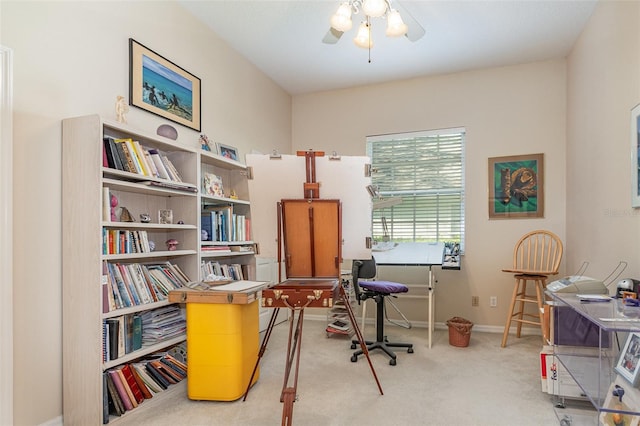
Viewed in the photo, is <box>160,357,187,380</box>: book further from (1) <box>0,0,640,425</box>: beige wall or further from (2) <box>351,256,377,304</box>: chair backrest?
(2) <box>351,256,377,304</box>: chair backrest

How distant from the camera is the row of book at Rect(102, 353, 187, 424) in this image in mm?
2221

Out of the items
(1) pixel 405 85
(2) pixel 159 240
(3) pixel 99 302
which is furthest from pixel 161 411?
(1) pixel 405 85

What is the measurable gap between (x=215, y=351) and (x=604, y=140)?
3180mm

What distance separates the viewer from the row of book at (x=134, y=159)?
2309mm

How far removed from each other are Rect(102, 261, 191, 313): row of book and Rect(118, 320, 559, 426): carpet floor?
662 mm

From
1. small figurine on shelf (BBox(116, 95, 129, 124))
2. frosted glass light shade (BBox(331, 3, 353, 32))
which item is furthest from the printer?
small figurine on shelf (BBox(116, 95, 129, 124))

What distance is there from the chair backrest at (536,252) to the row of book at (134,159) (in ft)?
11.3

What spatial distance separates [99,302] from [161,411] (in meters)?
0.80

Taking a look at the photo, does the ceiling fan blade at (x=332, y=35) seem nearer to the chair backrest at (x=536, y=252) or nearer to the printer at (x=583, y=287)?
the printer at (x=583, y=287)

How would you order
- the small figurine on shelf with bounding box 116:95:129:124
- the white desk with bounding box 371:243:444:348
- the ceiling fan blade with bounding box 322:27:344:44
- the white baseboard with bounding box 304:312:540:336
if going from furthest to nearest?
the white baseboard with bounding box 304:312:540:336 → the white desk with bounding box 371:243:444:348 → the ceiling fan blade with bounding box 322:27:344:44 → the small figurine on shelf with bounding box 116:95:129:124

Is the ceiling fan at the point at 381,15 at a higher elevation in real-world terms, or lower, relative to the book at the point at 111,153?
higher

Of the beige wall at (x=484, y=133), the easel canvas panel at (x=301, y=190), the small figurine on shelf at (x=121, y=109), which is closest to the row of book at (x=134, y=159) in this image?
the small figurine on shelf at (x=121, y=109)

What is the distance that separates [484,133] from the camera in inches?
175

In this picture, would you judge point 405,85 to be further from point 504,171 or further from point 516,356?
point 516,356
